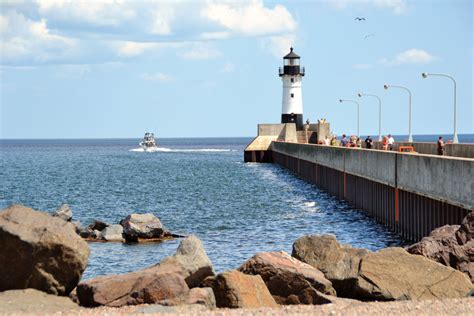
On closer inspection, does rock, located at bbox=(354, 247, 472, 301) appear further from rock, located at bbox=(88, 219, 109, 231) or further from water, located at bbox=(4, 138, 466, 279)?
rock, located at bbox=(88, 219, 109, 231)

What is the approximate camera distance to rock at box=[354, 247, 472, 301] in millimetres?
14844

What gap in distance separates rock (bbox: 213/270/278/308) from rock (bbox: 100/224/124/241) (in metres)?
14.6

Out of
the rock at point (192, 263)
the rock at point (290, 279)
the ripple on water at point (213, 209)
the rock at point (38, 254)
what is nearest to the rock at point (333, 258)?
the rock at point (290, 279)

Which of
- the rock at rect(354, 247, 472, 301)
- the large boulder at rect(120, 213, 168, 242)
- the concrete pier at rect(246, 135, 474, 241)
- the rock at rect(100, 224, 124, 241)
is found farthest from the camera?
the rock at rect(100, 224, 124, 241)

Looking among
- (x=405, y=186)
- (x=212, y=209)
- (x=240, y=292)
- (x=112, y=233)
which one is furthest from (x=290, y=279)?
(x=212, y=209)

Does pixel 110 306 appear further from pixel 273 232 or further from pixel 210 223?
pixel 210 223

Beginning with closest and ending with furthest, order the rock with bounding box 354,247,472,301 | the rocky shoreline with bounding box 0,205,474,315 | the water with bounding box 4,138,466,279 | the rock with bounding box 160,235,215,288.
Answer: the rocky shoreline with bounding box 0,205,474,315 < the rock with bounding box 354,247,472,301 < the rock with bounding box 160,235,215,288 < the water with bounding box 4,138,466,279

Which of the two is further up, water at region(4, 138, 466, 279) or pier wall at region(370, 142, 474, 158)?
pier wall at region(370, 142, 474, 158)

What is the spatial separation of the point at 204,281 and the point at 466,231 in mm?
6120

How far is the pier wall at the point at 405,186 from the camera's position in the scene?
22.2 m

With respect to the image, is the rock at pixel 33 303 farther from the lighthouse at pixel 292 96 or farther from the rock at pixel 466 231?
the lighthouse at pixel 292 96

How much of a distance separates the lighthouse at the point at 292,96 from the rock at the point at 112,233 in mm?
67371

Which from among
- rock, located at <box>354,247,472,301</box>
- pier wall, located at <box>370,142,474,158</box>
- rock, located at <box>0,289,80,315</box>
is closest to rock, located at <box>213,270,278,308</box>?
rock, located at <box>354,247,472,301</box>

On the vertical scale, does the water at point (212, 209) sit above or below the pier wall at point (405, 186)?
below
